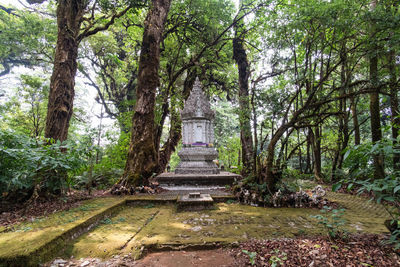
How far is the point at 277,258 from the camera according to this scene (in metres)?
1.96

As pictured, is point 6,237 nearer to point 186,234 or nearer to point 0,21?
point 186,234

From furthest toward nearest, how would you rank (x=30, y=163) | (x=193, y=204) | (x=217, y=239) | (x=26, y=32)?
(x=26, y=32) → (x=193, y=204) → (x=30, y=163) → (x=217, y=239)

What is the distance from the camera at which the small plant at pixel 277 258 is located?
189cm

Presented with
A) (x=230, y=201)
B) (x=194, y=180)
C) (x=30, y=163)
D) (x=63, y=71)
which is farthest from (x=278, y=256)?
(x=63, y=71)

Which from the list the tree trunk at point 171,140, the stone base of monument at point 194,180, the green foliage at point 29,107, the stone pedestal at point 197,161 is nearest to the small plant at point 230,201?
the stone base of monument at point 194,180

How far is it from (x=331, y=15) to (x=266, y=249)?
4.82m

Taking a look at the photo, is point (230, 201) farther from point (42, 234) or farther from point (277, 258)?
point (42, 234)

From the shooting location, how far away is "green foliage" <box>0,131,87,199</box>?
3143 mm

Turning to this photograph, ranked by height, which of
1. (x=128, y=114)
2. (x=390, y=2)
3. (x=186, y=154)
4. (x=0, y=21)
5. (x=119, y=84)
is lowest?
(x=186, y=154)

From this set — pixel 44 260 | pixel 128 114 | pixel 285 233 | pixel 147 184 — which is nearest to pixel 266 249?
pixel 285 233

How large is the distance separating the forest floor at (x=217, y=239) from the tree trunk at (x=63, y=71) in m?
1.96

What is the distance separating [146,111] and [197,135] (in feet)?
8.58

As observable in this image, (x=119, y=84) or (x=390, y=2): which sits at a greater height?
(x=119, y=84)

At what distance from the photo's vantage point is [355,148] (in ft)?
6.44
